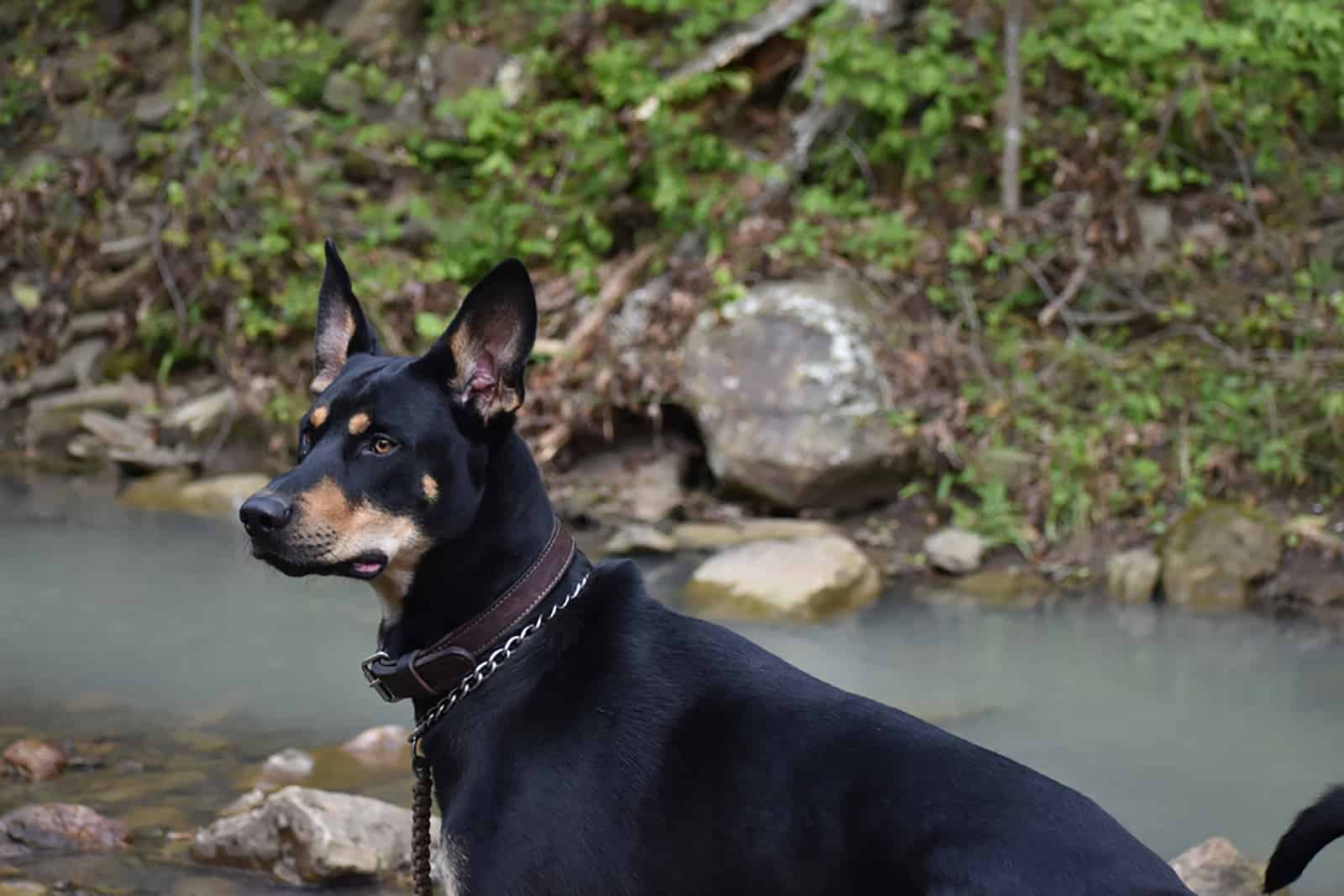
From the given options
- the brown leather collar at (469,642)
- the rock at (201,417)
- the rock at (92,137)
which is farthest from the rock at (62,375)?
the brown leather collar at (469,642)

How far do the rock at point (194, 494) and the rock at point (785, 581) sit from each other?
2.77 m

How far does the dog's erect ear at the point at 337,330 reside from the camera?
2.79 m

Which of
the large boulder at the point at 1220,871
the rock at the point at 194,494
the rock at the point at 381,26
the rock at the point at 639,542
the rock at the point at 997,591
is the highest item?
the rock at the point at 381,26

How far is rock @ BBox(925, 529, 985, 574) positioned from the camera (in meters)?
7.04

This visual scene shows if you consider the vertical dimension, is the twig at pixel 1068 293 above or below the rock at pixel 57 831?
above

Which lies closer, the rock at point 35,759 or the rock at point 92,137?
the rock at point 35,759

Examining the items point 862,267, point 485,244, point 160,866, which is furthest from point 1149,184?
point 160,866

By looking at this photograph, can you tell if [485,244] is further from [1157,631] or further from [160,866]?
[160,866]

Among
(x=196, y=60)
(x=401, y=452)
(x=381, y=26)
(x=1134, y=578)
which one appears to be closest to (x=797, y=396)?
(x=1134, y=578)

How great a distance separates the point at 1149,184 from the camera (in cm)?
866

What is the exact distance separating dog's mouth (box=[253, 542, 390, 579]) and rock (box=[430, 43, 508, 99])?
8.25 m

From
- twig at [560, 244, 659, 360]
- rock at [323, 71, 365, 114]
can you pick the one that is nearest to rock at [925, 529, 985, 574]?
twig at [560, 244, 659, 360]

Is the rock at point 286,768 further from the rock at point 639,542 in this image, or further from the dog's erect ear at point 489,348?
the rock at point 639,542

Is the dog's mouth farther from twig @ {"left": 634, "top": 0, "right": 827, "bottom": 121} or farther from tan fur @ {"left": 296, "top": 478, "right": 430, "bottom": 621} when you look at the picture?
twig @ {"left": 634, "top": 0, "right": 827, "bottom": 121}
